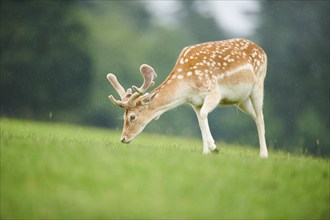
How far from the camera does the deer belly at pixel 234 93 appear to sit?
28.0 feet

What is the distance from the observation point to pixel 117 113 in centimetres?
3191

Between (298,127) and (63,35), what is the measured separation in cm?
1352

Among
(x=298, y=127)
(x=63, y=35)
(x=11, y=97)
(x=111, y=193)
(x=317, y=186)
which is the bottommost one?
(x=298, y=127)

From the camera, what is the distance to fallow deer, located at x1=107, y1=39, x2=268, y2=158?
8250 millimetres

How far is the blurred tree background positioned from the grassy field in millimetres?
21294

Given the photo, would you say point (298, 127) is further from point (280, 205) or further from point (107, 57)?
point (280, 205)

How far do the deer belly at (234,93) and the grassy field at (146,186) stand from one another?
1943 millimetres

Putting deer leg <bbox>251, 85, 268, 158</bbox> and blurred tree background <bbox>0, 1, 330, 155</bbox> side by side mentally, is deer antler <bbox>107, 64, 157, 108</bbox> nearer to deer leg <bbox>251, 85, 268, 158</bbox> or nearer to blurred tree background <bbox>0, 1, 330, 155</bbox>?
deer leg <bbox>251, 85, 268, 158</bbox>

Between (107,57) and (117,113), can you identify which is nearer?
(117,113)

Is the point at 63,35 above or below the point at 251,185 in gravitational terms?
below

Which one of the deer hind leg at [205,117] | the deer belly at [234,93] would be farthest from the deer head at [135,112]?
the deer belly at [234,93]

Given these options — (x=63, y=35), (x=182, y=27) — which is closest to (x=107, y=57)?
(x=63, y=35)

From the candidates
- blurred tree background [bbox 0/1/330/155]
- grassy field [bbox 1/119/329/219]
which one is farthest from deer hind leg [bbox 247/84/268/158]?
blurred tree background [bbox 0/1/330/155]

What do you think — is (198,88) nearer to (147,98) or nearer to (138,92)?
(147,98)
